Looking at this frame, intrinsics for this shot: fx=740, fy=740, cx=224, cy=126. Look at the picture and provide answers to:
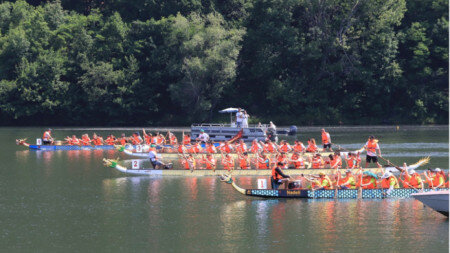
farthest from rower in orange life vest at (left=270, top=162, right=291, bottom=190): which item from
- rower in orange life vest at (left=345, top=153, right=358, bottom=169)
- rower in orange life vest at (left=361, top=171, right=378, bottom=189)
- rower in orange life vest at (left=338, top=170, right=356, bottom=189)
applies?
rower in orange life vest at (left=345, top=153, right=358, bottom=169)

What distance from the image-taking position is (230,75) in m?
70.5

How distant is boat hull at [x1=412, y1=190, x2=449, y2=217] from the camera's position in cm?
2659

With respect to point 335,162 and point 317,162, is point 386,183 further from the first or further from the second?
point 317,162

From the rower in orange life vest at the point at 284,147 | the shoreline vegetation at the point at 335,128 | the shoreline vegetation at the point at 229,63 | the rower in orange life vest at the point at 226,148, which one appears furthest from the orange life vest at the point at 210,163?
the shoreline vegetation at the point at 229,63

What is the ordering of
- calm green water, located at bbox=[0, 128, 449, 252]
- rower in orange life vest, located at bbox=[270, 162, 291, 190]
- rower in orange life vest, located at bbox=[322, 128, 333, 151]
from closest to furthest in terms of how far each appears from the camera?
calm green water, located at bbox=[0, 128, 449, 252]
rower in orange life vest, located at bbox=[270, 162, 291, 190]
rower in orange life vest, located at bbox=[322, 128, 333, 151]

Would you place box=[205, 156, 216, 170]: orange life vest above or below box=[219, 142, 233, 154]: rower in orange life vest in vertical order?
below

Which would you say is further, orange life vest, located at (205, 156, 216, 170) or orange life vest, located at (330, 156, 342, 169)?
orange life vest, located at (205, 156, 216, 170)

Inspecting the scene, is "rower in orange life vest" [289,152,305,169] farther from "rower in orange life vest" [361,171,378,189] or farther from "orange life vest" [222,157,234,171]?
"rower in orange life vest" [361,171,378,189]

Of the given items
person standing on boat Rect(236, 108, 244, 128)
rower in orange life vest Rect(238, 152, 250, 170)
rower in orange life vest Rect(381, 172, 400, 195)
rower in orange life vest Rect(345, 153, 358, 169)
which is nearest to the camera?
rower in orange life vest Rect(381, 172, 400, 195)

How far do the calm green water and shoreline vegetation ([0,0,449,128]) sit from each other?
114 ft

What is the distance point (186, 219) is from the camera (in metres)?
27.9

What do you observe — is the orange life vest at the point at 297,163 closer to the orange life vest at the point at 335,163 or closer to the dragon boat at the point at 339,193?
the orange life vest at the point at 335,163

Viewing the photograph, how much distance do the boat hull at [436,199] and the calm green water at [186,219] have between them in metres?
0.51

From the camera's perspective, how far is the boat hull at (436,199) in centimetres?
2659
